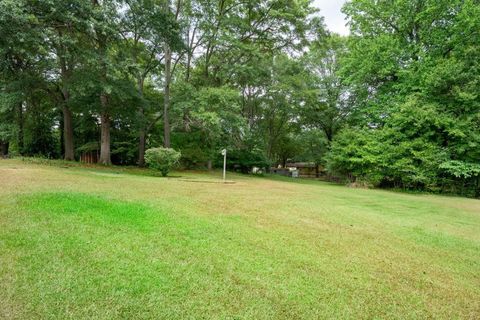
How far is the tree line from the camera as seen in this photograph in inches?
499

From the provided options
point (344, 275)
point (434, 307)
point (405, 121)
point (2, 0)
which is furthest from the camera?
point (405, 121)

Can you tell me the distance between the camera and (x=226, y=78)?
19.3 m

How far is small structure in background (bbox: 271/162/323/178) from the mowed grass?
95.3ft

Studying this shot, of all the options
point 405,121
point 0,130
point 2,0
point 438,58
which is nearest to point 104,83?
point 2,0

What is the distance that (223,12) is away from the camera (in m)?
17.0

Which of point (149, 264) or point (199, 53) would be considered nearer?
point (149, 264)

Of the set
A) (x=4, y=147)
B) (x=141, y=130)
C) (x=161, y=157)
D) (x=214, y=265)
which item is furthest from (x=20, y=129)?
(x=214, y=265)

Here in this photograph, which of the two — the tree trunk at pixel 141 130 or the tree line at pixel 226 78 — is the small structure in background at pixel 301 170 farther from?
the tree trunk at pixel 141 130

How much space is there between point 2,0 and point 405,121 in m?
18.4

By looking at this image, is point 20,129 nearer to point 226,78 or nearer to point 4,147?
point 4,147

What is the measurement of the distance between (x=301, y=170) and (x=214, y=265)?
40034 mm

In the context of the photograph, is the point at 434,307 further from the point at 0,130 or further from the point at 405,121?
the point at 0,130

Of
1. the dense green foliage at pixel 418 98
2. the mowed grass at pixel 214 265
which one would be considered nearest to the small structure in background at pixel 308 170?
the dense green foliage at pixel 418 98

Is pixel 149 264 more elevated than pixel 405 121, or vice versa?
pixel 405 121
